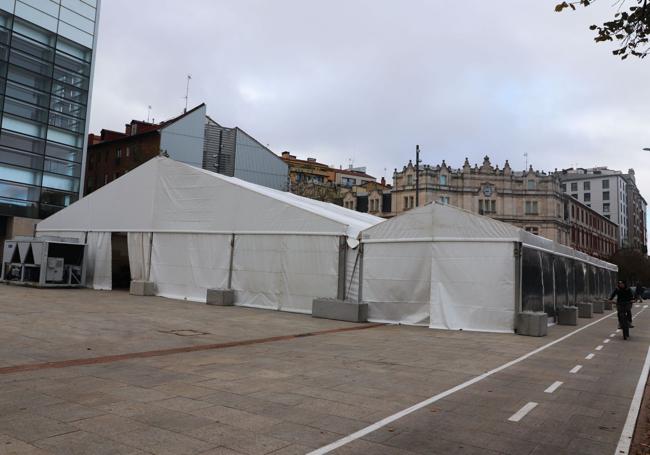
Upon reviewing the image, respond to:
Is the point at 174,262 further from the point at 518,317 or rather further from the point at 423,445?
the point at 423,445

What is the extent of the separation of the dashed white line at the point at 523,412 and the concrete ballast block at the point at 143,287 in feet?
63.4

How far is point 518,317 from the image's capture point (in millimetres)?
14680

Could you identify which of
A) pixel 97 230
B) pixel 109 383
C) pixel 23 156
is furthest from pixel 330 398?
pixel 23 156

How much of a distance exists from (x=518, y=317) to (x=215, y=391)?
1072cm

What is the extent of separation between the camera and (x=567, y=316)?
62.0 ft

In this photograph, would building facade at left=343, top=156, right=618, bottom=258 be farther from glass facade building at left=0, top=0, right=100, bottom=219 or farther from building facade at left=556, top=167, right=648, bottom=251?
glass facade building at left=0, top=0, right=100, bottom=219

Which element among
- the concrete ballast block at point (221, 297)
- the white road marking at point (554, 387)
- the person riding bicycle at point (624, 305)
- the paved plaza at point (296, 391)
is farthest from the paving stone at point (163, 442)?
the concrete ballast block at point (221, 297)

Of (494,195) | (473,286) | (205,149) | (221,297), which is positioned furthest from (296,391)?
(494,195)

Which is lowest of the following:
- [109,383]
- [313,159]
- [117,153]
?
[109,383]

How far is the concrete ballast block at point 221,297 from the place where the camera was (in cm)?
1997

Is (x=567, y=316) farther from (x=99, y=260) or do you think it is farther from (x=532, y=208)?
(x=532, y=208)

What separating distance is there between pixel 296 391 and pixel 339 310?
10006mm

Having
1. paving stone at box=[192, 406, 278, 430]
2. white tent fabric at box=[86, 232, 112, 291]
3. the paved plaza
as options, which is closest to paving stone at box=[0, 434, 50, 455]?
the paved plaza

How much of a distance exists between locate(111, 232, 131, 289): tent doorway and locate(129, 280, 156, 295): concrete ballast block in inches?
191
